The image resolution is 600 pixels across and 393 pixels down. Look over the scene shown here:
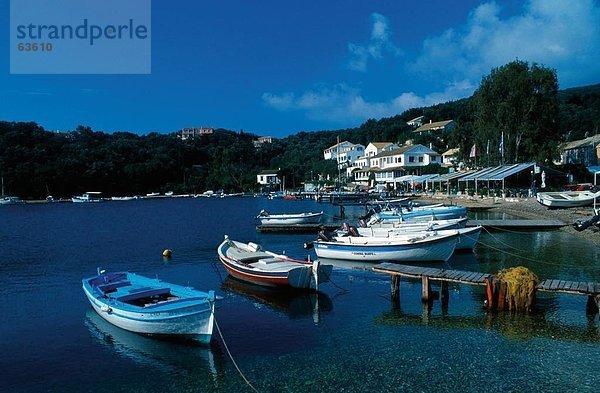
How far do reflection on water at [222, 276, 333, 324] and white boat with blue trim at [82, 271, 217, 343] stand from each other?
387 centimetres

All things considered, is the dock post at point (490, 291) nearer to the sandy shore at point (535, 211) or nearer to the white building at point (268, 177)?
the sandy shore at point (535, 211)

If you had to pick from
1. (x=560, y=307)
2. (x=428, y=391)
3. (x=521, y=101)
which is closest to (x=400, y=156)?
(x=521, y=101)

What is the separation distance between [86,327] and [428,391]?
11092mm

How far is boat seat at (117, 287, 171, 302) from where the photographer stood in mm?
15005

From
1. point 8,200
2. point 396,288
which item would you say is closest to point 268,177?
point 8,200

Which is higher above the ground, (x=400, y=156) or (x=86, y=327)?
(x=400, y=156)

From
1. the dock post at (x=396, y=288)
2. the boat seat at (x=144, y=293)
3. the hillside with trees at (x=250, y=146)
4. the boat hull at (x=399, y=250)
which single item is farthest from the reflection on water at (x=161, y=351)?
the hillside with trees at (x=250, y=146)

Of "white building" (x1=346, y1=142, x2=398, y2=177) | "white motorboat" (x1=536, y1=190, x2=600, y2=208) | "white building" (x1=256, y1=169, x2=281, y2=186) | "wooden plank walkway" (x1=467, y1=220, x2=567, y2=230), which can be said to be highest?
Answer: "white building" (x1=346, y1=142, x2=398, y2=177)

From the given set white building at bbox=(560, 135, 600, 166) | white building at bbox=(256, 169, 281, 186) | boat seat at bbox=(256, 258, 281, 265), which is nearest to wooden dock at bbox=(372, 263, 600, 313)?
boat seat at bbox=(256, 258, 281, 265)

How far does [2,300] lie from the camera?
1945cm

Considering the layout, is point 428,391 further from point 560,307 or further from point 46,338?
point 46,338

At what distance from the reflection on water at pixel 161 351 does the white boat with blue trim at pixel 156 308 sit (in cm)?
25

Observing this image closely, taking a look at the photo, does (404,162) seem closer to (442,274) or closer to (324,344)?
(442,274)

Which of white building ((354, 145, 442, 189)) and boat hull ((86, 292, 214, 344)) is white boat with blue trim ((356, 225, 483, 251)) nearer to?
boat hull ((86, 292, 214, 344))
